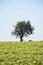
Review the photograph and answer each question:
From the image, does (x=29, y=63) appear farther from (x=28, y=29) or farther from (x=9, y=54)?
(x=28, y=29)

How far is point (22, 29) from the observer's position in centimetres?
7869

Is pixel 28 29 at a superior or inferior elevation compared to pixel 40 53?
superior

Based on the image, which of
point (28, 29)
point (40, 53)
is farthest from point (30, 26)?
point (40, 53)

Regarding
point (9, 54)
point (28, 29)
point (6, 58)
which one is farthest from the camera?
point (28, 29)

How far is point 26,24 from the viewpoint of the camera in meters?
79.8

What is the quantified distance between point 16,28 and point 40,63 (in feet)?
204

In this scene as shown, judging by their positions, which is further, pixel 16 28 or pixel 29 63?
pixel 16 28

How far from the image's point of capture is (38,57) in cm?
1973

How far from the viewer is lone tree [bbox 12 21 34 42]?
78438 mm

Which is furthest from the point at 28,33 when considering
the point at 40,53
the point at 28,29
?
the point at 40,53

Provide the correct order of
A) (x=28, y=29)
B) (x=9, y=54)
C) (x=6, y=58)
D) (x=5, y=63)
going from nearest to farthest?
(x=5, y=63) → (x=6, y=58) → (x=9, y=54) → (x=28, y=29)

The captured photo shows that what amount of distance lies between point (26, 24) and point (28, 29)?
7.28 ft

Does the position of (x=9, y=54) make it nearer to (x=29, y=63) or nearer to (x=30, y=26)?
(x=29, y=63)

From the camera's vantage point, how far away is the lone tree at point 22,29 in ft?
257
